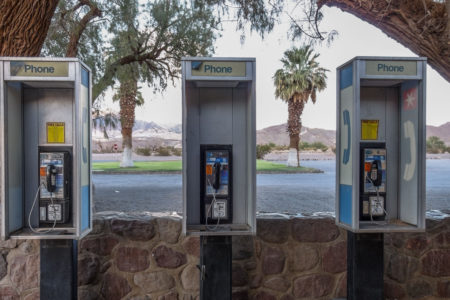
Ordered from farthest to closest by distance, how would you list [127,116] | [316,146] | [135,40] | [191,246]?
[316,146], [127,116], [135,40], [191,246]

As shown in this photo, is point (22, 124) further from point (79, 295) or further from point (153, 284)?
point (153, 284)

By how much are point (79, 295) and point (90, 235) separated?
0.48 metres

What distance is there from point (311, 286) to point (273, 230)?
23.0 inches

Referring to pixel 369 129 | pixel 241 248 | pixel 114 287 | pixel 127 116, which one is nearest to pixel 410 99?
pixel 369 129

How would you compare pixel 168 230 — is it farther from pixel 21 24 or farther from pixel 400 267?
pixel 21 24

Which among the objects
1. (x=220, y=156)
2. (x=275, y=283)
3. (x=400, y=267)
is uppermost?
(x=220, y=156)

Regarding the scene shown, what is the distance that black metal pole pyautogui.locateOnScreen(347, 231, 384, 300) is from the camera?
253 cm

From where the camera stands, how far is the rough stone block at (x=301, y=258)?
2935 mm

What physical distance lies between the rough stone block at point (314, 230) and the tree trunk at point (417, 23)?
227 centimetres

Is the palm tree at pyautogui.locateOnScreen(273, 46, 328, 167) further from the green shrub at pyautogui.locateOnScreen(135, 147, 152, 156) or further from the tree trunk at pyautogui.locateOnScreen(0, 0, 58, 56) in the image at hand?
the tree trunk at pyautogui.locateOnScreen(0, 0, 58, 56)

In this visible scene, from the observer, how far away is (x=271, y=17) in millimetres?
5297

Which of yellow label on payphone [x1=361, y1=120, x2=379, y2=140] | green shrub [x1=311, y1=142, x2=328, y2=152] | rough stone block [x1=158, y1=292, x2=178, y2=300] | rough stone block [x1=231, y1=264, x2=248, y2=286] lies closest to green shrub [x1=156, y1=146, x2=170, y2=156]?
green shrub [x1=311, y1=142, x2=328, y2=152]

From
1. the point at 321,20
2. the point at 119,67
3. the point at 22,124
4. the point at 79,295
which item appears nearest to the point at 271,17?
the point at 321,20

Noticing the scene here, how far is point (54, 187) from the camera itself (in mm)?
2412
